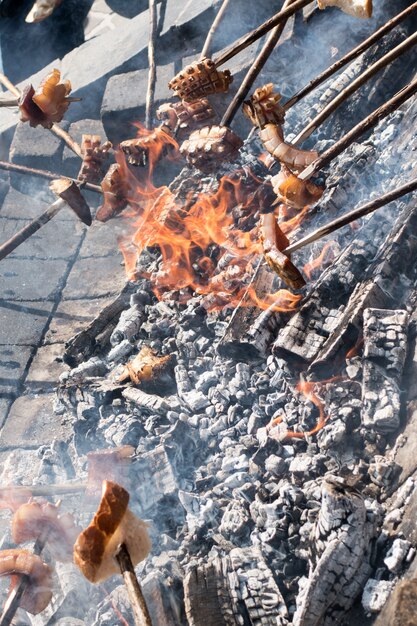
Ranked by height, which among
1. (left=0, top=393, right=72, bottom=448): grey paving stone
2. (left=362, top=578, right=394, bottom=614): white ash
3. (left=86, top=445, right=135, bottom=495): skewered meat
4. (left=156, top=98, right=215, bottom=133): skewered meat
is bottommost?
(left=0, top=393, right=72, bottom=448): grey paving stone

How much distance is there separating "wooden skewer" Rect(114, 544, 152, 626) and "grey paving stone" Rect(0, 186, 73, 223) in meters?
6.88

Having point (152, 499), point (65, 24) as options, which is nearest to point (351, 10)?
point (152, 499)

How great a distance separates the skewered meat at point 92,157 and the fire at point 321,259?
374cm

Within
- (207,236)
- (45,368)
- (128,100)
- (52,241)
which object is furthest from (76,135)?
(45,368)

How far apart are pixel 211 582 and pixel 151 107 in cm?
620

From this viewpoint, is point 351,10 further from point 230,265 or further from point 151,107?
point 151,107

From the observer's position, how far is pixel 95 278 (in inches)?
340

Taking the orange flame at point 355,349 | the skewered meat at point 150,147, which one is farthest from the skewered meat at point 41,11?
the orange flame at point 355,349

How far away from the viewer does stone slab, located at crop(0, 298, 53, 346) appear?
817cm

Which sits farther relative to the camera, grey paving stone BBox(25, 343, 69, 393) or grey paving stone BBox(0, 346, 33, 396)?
grey paving stone BBox(0, 346, 33, 396)

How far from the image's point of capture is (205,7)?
31.3 ft

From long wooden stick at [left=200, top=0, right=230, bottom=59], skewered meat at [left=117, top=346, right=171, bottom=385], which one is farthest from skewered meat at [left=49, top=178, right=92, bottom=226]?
long wooden stick at [left=200, top=0, right=230, bottom=59]

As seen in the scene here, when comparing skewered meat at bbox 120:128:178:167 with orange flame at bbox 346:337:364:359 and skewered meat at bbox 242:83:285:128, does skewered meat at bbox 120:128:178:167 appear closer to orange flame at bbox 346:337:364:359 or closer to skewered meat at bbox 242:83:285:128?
skewered meat at bbox 242:83:285:128

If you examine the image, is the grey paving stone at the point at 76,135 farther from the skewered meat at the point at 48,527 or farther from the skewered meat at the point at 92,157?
the skewered meat at the point at 48,527
